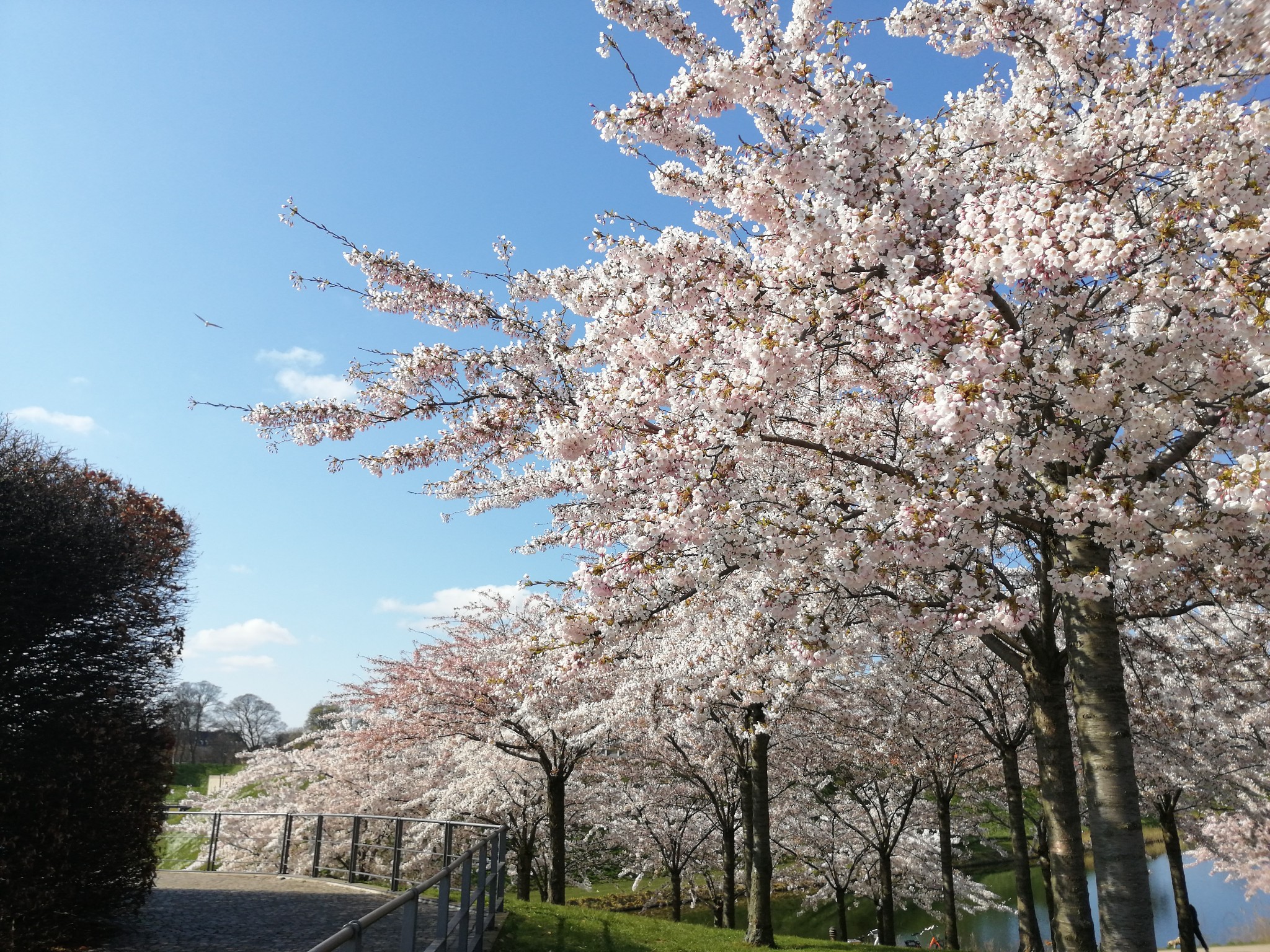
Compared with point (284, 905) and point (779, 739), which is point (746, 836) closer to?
point (779, 739)

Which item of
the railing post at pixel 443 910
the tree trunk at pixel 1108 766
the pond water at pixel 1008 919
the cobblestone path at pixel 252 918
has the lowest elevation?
the pond water at pixel 1008 919

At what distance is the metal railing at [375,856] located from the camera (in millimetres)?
5984

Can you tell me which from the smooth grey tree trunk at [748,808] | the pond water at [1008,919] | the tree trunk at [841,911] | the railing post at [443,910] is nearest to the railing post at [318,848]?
the smooth grey tree trunk at [748,808]

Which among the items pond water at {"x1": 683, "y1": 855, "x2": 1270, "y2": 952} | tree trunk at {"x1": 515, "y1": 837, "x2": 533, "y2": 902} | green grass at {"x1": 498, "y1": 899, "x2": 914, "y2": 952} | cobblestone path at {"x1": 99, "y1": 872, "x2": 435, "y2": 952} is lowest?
pond water at {"x1": 683, "y1": 855, "x2": 1270, "y2": 952}

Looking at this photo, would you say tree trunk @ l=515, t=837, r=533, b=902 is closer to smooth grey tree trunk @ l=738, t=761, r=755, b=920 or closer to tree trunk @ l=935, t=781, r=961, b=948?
smooth grey tree trunk @ l=738, t=761, r=755, b=920

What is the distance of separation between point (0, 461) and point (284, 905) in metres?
6.47

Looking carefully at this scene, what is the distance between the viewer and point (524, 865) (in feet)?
66.7

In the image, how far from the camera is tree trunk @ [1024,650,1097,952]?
7.66 m

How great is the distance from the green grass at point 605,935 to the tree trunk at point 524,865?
18.8ft

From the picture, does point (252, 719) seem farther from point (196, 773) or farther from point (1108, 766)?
point (1108, 766)

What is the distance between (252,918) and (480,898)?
10.5 feet

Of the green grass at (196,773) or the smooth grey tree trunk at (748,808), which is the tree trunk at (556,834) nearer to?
the smooth grey tree trunk at (748,808)

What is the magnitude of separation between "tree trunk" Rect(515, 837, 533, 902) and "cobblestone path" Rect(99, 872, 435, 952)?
781 centimetres

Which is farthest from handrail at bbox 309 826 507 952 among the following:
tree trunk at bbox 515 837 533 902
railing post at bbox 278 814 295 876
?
tree trunk at bbox 515 837 533 902
